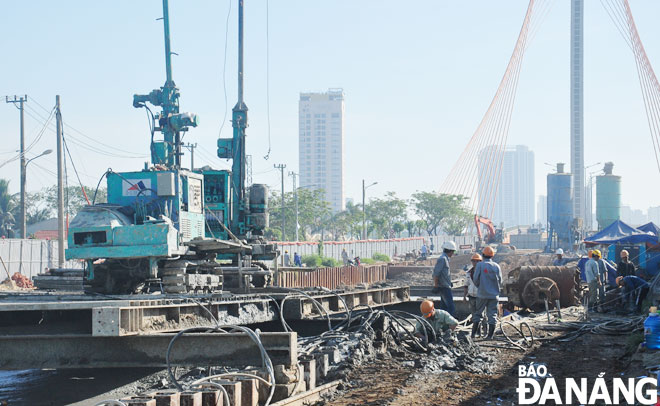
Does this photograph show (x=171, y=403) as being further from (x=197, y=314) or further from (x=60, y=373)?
(x=60, y=373)

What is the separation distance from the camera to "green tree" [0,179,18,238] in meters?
69.4

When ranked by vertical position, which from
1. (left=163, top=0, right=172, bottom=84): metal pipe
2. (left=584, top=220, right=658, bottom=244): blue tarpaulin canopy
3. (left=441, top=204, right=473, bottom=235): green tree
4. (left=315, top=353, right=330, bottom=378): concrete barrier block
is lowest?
(left=315, top=353, right=330, bottom=378): concrete barrier block

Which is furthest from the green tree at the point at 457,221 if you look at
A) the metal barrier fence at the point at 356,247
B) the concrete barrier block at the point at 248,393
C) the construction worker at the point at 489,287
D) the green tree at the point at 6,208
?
the concrete barrier block at the point at 248,393

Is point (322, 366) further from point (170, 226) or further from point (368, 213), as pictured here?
point (368, 213)

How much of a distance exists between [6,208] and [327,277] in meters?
50.3

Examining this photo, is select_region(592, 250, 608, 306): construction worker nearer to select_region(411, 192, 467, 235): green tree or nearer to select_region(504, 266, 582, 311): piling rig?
select_region(504, 266, 582, 311): piling rig

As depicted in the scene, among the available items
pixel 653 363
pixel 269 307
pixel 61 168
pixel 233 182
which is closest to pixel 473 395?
pixel 653 363

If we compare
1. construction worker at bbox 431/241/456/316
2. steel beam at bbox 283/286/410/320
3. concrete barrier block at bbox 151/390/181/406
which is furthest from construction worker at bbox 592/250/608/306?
concrete barrier block at bbox 151/390/181/406

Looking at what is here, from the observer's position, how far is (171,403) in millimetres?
7527

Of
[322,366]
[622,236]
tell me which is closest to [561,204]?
[622,236]

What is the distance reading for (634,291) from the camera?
18.2m

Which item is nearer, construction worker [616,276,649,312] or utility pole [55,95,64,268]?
construction worker [616,276,649,312]

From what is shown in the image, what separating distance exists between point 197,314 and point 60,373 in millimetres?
3888

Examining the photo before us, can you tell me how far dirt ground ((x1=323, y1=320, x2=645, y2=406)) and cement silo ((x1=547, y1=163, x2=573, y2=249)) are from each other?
164ft
